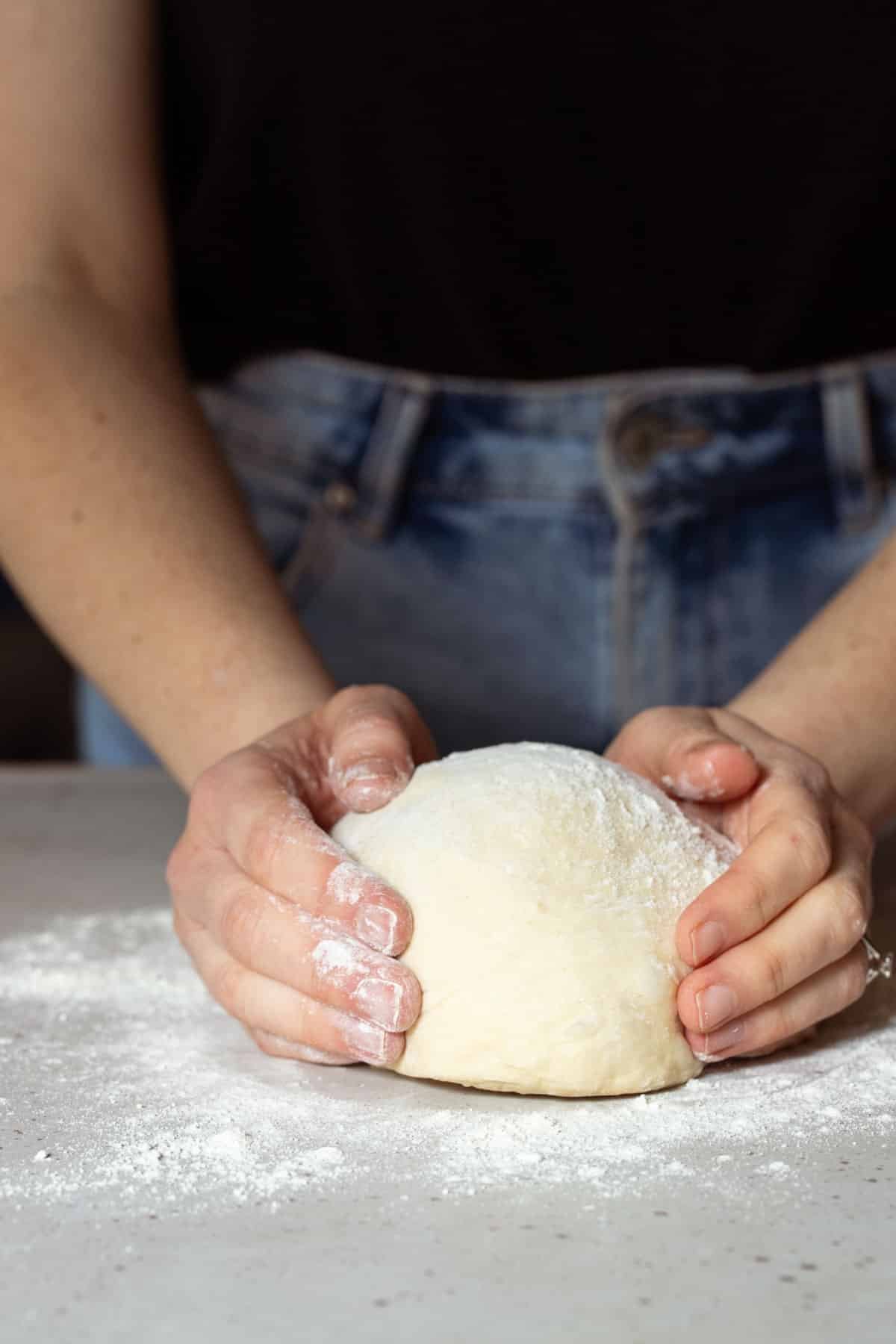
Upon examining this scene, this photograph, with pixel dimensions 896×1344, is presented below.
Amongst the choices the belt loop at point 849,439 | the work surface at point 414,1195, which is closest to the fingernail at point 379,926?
the work surface at point 414,1195

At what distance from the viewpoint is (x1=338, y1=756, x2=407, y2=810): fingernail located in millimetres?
1115

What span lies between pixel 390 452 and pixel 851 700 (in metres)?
0.66

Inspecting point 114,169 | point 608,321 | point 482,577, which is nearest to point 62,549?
point 114,169

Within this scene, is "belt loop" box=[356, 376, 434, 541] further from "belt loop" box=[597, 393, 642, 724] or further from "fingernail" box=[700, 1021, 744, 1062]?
"fingernail" box=[700, 1021, 744, 1062]

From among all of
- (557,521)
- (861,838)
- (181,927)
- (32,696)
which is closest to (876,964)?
(861,838)

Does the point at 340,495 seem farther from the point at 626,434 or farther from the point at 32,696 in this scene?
the point at 32,696

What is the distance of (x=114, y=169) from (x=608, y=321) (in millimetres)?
547

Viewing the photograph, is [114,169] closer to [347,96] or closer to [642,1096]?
[347,96]

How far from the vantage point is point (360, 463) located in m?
1.69

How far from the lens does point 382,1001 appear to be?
0.99m

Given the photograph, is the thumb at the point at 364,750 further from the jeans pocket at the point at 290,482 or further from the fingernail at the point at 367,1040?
the jeans pocket at the point at 290,482

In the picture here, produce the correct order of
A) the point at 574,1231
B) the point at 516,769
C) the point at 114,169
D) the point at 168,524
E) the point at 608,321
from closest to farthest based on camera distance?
the point at 574,1231
the point at 516,769
the point at 168,524
the point at 114,169
the point at 608,321

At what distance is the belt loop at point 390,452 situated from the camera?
5.44ft

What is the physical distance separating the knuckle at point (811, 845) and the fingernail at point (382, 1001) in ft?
0.95
